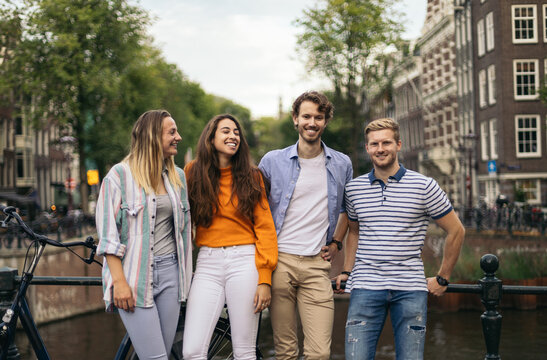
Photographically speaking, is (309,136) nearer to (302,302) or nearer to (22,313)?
(302,302)

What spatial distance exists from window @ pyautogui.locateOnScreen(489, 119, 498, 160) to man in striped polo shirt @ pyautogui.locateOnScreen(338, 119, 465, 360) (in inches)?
1083

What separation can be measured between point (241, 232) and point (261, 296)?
348 millimetres

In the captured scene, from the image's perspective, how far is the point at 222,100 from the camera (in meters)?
84.8

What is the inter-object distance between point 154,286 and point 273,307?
0.70 metres

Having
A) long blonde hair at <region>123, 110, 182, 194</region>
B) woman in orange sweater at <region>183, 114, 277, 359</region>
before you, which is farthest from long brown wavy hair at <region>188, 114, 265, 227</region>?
long blonde hair at <region>123, 110, 182, 194</region>

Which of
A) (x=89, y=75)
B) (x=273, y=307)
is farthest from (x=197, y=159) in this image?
(x=89, y=75)

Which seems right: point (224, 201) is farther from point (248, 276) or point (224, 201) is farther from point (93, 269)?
point (93, 269)

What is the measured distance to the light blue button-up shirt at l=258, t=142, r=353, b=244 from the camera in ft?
12.0

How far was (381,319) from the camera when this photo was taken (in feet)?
11.2

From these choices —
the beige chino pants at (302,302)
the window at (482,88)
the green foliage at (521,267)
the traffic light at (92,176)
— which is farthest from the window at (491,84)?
the beige chino pants at (302,302)

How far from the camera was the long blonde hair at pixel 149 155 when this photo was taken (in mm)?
3297

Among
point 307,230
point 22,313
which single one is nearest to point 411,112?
point 307,230

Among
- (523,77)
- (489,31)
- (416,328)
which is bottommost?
(416,328)

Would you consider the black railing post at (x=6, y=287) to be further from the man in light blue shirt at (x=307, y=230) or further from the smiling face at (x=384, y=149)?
the smiling face at (x=384, y=149)
